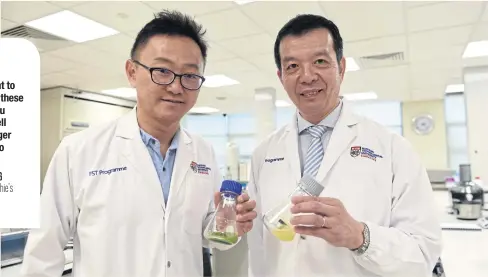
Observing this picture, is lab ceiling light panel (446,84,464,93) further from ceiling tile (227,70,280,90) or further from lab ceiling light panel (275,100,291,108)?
ceiling tile (227,70,280,90)

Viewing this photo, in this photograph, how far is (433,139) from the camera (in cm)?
920

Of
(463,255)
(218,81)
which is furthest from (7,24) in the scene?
(463,255)

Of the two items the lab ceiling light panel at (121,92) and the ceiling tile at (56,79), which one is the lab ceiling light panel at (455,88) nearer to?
the lab ceiling light panel at (121,92)

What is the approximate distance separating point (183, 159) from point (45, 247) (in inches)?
20.9

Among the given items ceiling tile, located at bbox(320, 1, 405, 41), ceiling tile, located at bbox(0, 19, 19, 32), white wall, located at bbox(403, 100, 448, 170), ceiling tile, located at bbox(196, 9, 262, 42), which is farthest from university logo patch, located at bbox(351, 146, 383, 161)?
white wall, located at bbox(403, 100, 448, 170)

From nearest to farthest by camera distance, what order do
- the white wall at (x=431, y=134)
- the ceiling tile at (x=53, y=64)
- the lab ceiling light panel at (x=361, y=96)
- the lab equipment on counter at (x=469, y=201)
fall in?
the lab equipment on counter at (x=469, y=201)
the ceiling tile at (x=53, y=64)
the lab ceiling light panel at (x=361, y=96)
the white wall at (x=431, y=134)

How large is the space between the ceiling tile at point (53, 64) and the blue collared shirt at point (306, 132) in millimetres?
4814

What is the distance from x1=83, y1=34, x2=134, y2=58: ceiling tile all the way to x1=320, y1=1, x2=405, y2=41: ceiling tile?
91.3 inches

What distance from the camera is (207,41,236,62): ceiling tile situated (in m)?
4.62

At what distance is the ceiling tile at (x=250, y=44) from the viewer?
4.32 metres

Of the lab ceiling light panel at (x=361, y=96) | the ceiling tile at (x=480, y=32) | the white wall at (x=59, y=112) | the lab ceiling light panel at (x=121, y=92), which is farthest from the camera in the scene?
the lab ceiling light panel at (x=361, y=96)

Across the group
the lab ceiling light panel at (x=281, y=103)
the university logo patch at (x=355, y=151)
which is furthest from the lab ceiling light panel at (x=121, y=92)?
the university logo patch at (x=355, y=151)

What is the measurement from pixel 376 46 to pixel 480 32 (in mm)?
1129

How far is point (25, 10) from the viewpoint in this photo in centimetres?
357
